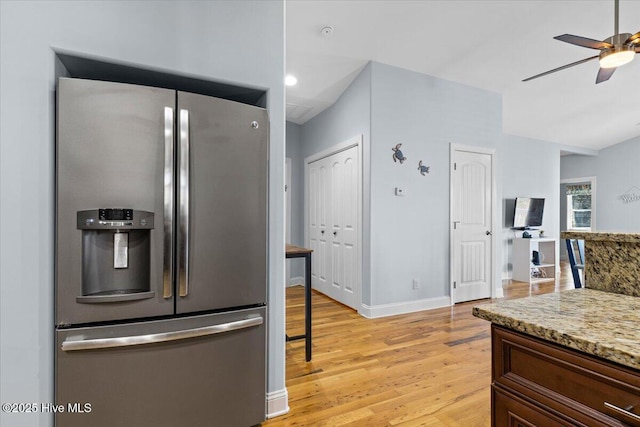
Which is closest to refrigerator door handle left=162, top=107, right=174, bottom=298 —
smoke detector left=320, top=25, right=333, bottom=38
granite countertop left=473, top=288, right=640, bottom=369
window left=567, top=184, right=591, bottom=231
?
granite countertop left=473, top=288, right=640, bottom=369

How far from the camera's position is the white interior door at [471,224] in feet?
13.7

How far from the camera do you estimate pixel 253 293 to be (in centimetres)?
171

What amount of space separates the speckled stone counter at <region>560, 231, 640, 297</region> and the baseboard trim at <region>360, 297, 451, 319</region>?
2591mm

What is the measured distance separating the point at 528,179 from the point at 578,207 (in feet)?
10.9

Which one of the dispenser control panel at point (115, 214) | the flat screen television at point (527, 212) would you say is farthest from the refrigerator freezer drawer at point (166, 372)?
the flat screen television at point (527, 212)

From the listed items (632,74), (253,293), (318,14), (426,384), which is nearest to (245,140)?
(253,293)

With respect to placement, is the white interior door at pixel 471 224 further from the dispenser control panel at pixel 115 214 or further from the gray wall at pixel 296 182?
the dispenser control panel at pixel 115 214

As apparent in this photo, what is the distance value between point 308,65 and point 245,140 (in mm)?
2365

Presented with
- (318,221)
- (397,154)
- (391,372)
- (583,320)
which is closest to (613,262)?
(583,320)

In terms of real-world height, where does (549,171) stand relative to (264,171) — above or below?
above

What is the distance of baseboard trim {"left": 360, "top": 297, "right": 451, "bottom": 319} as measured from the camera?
362 centimetres

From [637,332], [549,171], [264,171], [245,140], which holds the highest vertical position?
[549,171]

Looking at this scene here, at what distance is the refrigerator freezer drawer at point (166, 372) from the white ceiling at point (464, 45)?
2.73m

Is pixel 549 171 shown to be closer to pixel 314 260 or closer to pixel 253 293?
pixel 314 260
